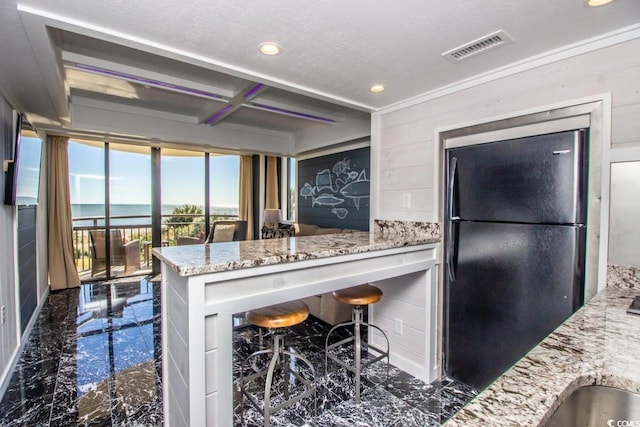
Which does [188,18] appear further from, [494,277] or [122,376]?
[122,376]

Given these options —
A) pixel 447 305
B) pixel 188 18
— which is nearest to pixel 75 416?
pixel 188 18

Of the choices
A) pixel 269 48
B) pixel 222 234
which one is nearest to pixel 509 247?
pixel 269 48

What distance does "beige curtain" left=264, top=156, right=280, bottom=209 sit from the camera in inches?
268

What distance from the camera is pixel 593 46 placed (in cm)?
177

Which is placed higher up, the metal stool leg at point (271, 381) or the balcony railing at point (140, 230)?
the balcony railing at point (140, 230)

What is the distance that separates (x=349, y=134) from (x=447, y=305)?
2826 mm

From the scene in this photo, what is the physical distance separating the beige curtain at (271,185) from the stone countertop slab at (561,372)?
6025 millimetres

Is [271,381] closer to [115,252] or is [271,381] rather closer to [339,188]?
[339,188]

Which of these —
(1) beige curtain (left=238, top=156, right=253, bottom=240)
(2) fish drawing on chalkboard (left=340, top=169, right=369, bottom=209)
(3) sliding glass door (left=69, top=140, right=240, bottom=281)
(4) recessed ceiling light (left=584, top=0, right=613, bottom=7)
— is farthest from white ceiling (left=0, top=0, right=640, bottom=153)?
(1) beige curtain (left=238, top=156, right=253, bottom=240)

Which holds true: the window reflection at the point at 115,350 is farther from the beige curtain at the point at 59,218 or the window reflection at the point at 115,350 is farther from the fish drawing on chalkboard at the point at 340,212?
the fish drawing on chalkboard at the point at 340,212

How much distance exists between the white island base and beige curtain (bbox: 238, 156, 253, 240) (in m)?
4.92

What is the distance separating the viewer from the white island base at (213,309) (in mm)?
1353

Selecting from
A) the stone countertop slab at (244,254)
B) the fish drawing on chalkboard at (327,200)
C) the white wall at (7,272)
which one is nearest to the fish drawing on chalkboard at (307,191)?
the fish drawing on chalkboard at (327,200)

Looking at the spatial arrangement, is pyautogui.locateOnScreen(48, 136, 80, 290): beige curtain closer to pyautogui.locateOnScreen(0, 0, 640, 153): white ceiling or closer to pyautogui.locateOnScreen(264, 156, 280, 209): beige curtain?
pyautogui.locateOnScreen(0, 0, 640, 153): white ceiling
